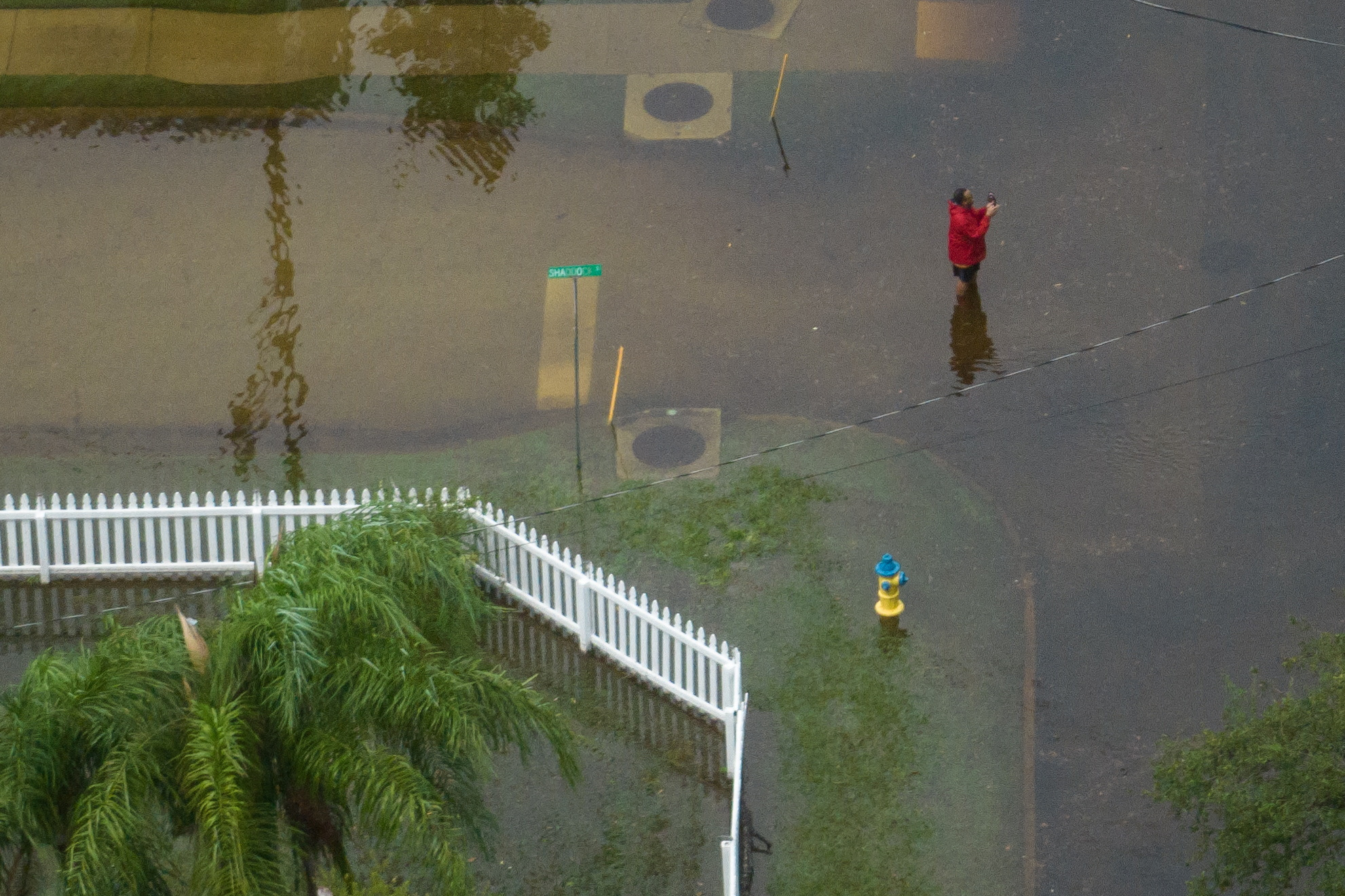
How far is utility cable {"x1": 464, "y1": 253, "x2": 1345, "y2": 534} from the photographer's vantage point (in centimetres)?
1531

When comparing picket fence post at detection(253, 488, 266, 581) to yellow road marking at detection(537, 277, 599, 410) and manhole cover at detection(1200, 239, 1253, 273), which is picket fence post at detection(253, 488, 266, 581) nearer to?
yellow road marking at detection(537, 277, 599, 410)

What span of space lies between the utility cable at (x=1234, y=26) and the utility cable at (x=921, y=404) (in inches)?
140

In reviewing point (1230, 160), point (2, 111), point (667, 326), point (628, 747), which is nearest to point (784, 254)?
point (667, 326)

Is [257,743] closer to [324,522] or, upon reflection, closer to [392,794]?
[392,794]

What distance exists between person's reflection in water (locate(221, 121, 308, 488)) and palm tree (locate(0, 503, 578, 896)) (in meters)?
5.38

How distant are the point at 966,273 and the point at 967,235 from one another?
446mm

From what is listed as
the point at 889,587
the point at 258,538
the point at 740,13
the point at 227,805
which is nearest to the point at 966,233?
the point at 889,587

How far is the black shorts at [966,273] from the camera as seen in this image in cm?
1675

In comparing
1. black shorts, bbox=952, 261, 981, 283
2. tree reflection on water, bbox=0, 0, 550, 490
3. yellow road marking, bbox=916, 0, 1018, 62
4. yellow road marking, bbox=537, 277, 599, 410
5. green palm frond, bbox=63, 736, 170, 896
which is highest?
yellow road marking, bbox=916, 0, 1018, 62

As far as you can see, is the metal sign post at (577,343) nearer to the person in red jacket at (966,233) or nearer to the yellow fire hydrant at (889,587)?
the yellow fire hydrant at (889,587)

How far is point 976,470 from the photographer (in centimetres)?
1534

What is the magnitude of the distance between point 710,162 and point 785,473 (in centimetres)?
460

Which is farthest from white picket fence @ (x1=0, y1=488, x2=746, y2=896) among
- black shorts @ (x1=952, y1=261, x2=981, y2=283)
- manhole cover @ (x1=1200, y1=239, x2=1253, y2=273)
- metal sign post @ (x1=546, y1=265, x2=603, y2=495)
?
manhole cover @ (x1=1200, y1=239, x2=1253, y2=273)

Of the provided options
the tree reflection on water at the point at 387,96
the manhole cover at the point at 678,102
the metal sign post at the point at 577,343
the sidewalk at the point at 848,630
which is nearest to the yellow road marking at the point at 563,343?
the metal sign post at the point at 577,343
